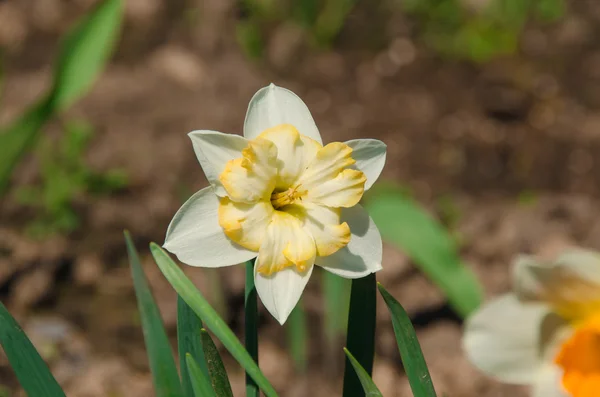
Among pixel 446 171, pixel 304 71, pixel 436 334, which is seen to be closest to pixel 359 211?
pixel 436 334

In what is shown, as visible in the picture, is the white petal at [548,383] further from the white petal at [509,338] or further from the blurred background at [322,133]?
the blurred background at [322,133]

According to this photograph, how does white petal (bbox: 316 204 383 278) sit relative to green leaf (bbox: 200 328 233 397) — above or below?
above

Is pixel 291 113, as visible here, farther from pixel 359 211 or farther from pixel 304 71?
pixel 304 71

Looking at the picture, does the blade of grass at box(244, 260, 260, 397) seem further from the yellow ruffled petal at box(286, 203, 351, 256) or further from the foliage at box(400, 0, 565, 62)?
the foliage at box(400, 0, 565, 62)

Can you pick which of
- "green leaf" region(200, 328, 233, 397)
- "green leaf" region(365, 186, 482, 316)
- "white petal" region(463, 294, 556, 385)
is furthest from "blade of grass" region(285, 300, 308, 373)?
"green leaf" region(200, 328, 233, 397)

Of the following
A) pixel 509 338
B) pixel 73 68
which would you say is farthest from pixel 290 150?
pixel 73 68

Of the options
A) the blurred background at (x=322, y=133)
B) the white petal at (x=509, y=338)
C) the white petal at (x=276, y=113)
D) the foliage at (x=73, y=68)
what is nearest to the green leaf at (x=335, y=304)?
the blurred background at (x=322, y=133)

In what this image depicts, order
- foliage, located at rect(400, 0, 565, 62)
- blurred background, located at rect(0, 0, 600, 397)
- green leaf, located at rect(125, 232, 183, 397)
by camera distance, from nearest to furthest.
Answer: green leaf, located at rect(125, 232, 183, 397), blurred background, located at rect(0, 0, 600, 397), foliage, located at rect(400, 0, 565, 62)
